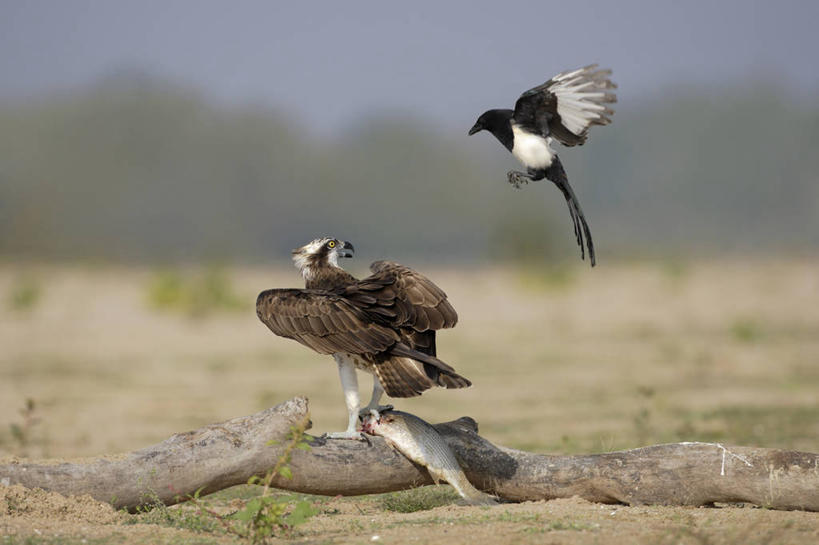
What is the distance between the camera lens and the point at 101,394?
51.5 feet

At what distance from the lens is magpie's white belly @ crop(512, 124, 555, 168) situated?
21.2ft

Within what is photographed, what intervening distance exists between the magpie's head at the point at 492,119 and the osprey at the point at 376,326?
1067 mm

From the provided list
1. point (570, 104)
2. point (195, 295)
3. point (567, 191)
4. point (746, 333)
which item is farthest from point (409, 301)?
point (195, 295)

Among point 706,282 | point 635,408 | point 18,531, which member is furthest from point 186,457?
point 706,282

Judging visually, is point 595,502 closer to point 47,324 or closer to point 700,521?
point 700,521

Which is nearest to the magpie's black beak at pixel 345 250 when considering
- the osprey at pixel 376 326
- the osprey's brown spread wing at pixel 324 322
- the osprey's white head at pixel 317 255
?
the osprey's white head at pixel 317 255

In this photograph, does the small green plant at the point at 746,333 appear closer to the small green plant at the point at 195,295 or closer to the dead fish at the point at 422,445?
the small green plant at the point at 195,295

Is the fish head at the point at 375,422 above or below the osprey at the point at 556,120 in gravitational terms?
below

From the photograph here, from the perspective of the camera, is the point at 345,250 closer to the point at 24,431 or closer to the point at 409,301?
the point at 409,301

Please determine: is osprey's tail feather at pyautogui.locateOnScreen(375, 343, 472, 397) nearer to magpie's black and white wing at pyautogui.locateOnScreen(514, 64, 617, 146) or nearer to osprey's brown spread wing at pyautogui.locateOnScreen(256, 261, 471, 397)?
osprey's brown spread wing at pyautogui.locateOnScreen(256, 261, 471, 397)

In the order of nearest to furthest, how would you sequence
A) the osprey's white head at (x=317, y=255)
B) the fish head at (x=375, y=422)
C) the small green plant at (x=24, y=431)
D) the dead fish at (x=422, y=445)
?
the dead fish at (x=422, y=445) → the fish head at (x=375, y=422) → the osprey's white head at (x=317, y=255) → the small green plant at (x=24, y=431)

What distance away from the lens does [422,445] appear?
652 centimetres

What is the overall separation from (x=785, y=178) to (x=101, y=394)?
65.8m

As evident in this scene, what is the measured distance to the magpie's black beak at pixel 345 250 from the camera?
7.22 metres
